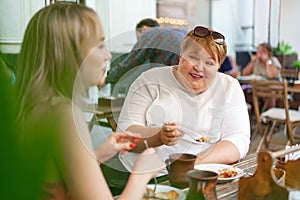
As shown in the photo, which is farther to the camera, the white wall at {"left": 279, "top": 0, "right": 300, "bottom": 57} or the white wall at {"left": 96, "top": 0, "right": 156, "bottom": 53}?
the white wall at {"left": 279, "top": 0, "right": 300, "bottom": 57}

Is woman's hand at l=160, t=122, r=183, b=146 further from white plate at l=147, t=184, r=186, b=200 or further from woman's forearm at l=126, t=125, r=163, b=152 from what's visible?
white plate at l=147, t=184, r=186, b=200

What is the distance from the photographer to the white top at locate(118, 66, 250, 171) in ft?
4.92

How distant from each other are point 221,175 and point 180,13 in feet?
18.6

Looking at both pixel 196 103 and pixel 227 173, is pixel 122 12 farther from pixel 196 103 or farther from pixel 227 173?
pixel 227 173

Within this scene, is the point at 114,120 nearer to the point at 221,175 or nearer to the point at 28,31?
the point at 221,175

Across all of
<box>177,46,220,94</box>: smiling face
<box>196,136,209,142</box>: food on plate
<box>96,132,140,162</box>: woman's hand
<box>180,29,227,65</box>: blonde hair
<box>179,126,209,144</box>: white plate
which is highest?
→ <box>180,29,227,65</box>: blonde hair

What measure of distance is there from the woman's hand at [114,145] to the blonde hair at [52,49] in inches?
8.1

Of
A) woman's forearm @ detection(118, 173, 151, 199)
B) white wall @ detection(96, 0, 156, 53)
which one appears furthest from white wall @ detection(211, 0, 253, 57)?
woman's forearm @ detection(118, 173, 151, 199)

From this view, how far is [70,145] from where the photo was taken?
727 millimetres

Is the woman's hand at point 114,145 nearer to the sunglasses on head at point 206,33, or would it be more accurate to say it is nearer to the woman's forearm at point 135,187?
the woman's forearm at point 135,187

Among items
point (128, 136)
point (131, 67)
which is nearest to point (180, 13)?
point (131, 67)

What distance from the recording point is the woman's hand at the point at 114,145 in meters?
0.92

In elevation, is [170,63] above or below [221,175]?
above

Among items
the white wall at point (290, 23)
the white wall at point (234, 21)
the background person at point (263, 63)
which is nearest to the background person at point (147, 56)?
the background person at point (263, 63)
